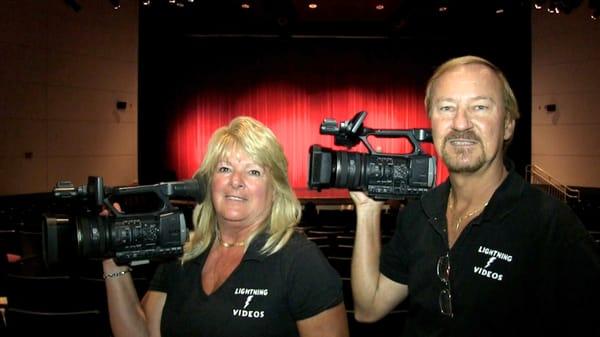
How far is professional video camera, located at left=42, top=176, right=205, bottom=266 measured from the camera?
5.37 ft

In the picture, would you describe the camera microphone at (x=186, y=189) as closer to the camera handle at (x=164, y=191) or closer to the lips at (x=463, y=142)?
the camera handle at (x=164, y=191)

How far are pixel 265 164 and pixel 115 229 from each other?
556 mm

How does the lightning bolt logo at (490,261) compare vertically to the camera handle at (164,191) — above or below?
below

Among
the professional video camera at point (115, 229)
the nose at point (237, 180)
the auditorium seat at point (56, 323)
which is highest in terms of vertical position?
the nose at point (237, 180)

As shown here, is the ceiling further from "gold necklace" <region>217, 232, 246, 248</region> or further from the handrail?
"gold necklace" <region>217, 232, 246, 248</region>

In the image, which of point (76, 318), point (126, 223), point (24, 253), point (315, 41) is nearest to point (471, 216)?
point (126, 223)

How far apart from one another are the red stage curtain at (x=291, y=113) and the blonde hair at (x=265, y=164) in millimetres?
13396

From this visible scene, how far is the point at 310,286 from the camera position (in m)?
1.74

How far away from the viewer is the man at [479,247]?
1455 millimetres

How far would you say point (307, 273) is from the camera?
5.77 feet

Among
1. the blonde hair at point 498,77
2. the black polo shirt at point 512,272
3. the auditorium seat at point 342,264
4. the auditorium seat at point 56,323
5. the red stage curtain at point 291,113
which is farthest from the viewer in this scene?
the red stage curtain at point 291,113

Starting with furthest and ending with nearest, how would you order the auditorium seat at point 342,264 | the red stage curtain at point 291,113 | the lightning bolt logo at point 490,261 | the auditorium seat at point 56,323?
the red stage curtain at point 291,113 → the auditorium seat at point 342,264 → the auditorium seat at point 56,323 → the lightning bolt logo at point 490,261

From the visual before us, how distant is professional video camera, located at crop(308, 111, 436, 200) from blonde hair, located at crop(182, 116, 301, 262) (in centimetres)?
13

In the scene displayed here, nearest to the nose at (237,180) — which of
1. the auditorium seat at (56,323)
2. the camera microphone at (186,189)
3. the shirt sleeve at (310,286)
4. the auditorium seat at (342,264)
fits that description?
the camera microphone at (186,189)
